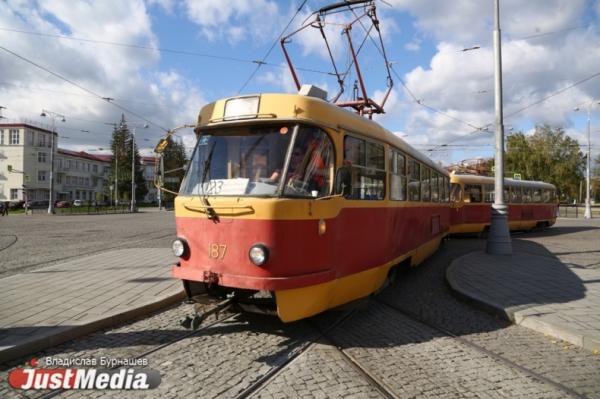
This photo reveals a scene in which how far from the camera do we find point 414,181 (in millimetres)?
8203

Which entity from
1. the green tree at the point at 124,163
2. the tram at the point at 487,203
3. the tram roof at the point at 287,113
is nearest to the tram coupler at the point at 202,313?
the tram roof at the point at 287,113

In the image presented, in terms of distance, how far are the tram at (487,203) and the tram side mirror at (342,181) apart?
38.1ft

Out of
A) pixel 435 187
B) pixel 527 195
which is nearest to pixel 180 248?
pixel 435 187

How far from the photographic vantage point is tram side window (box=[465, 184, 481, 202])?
60.5 ft

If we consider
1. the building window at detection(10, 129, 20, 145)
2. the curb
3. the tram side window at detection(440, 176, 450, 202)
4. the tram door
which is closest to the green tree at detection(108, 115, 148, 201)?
the building window at detection(10, 129, 20, 145)

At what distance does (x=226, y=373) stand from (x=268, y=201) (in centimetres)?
179

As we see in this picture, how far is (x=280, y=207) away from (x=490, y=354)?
290cm

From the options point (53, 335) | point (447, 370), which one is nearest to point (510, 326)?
point (447, 370)

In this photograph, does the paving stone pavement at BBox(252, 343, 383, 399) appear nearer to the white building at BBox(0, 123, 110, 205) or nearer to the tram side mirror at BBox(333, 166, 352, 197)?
the tram side mirror at BBox(333, 166, 352, 197)

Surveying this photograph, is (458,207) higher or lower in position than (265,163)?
lower

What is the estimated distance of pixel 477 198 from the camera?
1877 centimetres

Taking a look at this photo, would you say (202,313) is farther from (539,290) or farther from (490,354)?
(539,290)

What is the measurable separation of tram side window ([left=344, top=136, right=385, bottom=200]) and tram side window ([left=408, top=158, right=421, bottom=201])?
5.60ft

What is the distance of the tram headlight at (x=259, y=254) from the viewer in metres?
4.41
